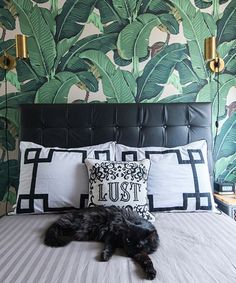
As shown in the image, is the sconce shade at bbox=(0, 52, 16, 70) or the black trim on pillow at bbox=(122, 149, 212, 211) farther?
the sconce shade at bbox=(0, 52, 16, 70)

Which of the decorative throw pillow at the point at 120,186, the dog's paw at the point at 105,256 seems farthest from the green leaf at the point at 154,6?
the dog's paw at the point at 105,256

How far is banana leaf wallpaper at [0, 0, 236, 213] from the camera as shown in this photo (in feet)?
8.05

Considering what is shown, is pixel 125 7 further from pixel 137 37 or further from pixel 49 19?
pixel 49 19

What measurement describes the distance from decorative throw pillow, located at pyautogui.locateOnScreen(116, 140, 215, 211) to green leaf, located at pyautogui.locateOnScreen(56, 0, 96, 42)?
45.0 inches

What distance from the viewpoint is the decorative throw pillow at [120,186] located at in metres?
1.81

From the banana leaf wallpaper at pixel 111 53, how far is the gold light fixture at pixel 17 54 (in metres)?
0.04

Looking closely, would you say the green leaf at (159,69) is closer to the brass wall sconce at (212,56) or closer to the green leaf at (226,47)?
the brass wall sconce at (212,56)

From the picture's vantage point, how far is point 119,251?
1436mm

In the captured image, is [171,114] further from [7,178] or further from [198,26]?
[7,178]

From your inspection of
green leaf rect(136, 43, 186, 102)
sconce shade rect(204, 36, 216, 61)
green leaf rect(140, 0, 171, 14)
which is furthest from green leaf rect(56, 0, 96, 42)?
sconce shade rect(204, 36, 216, 61)

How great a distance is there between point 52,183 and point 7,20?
1.40 m

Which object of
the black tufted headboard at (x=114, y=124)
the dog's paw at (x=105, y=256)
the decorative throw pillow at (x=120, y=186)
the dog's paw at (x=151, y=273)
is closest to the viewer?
the dog's paw at (x=151, y=273)

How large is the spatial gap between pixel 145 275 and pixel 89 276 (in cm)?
22

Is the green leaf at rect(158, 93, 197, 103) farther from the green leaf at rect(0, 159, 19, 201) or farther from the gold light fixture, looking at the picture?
the green leaf at rect(0, 159, 19, 201)
